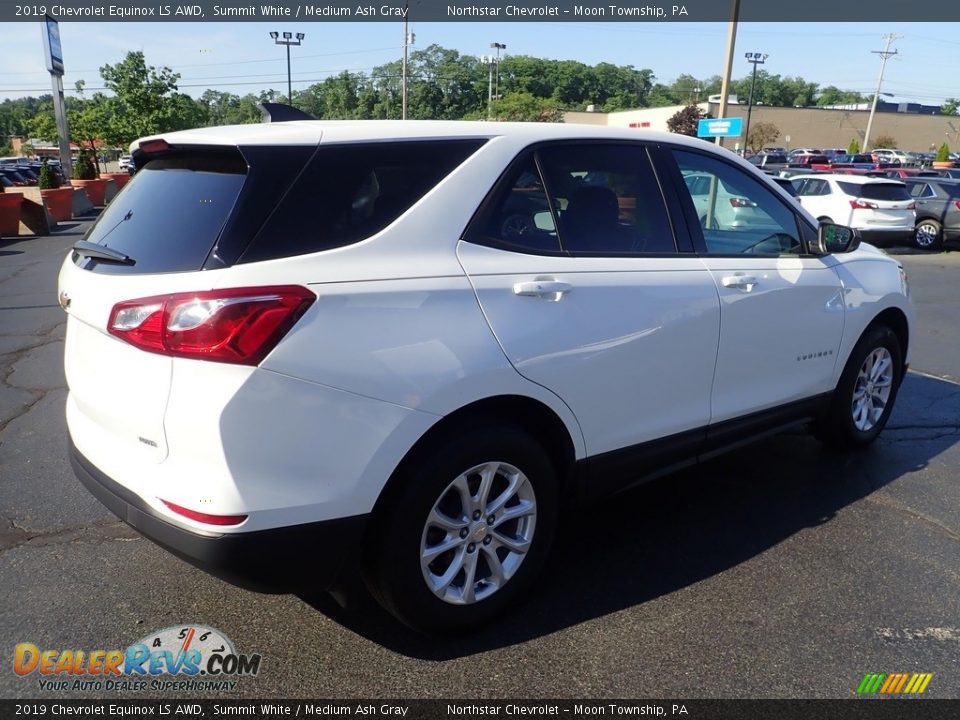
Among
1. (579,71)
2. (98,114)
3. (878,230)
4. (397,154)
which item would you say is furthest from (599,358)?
(579,71)

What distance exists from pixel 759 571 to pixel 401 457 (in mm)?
1823

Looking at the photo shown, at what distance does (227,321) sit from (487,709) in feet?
4.85

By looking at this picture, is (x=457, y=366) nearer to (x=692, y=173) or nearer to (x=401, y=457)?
(x=401, y=457)

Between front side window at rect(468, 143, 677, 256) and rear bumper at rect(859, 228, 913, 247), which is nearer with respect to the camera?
front side window at rect(468, 143, 677, 256)

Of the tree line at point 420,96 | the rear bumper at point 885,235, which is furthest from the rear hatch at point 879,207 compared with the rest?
the tree line at point 420,96

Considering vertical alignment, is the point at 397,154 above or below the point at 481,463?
above

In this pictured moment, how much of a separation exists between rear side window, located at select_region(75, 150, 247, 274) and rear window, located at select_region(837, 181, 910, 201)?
58.0 ft

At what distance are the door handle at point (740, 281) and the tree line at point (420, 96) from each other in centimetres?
347

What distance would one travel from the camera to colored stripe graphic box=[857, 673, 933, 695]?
2.62 m

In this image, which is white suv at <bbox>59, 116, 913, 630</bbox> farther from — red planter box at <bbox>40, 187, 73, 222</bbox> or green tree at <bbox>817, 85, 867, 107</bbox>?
green tree at <bbox>817, 85, 867, 107</bbox>

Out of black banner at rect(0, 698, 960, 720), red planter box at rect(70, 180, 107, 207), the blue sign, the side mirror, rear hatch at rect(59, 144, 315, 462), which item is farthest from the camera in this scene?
red planter box at rect(70, 180, 107, 207)

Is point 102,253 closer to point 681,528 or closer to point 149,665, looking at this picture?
point 149,665

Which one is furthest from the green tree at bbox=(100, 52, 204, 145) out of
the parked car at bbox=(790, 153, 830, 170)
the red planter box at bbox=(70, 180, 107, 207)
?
the parked car at bbox=(790, 153, 830, 170)

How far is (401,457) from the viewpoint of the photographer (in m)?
2.47
